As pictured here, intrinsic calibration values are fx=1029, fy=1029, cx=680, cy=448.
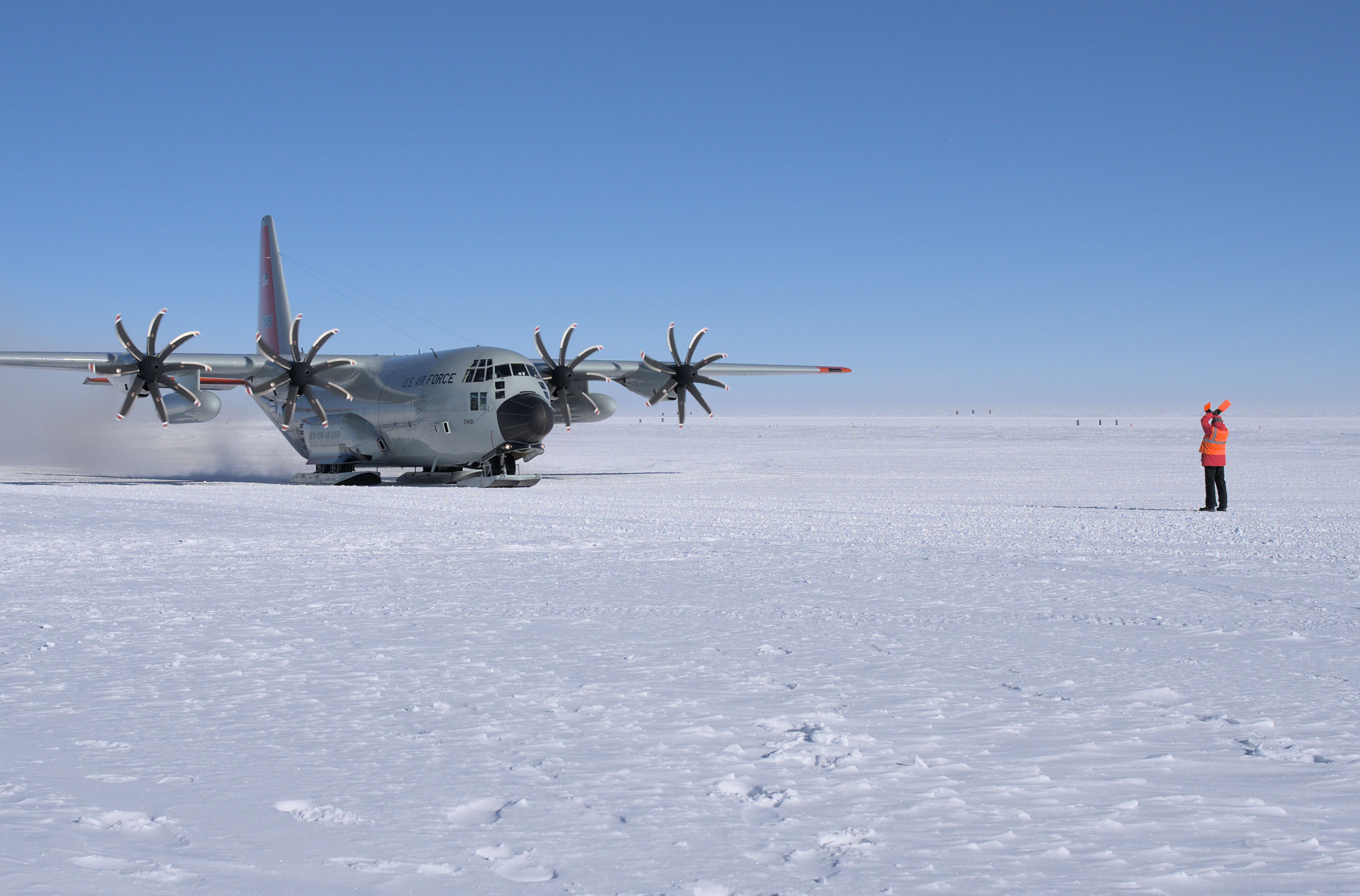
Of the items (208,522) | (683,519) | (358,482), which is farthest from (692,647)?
(358,482)

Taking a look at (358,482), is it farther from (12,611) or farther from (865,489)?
(12,611)

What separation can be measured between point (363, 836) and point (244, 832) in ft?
1.45

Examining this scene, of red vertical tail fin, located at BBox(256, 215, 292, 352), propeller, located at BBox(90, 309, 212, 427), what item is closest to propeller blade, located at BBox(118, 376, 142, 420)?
propeller, located at BBox(90, 309, 212, 427)

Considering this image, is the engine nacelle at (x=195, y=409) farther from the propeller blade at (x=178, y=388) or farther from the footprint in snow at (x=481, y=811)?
the footprint in snow at (x=481, y=811)

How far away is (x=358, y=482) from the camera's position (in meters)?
27.0

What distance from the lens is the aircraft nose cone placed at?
23875mm

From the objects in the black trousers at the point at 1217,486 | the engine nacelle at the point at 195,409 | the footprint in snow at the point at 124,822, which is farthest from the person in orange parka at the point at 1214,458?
the engine nacelle at the point at 195,409

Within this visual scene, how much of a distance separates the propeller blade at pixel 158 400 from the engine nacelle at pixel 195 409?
49.6 inches

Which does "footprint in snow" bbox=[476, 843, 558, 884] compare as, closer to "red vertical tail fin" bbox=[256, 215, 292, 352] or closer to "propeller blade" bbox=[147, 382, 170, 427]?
"propeller blade" bbox=[147, 382, 170, 427]

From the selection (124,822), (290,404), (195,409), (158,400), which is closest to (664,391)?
(290,404)

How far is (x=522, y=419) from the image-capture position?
78.3ft

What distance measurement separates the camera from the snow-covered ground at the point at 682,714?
3.57m

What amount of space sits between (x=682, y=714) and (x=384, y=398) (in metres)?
22.5

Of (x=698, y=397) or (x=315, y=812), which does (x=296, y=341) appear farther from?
(x=315, y=812)
